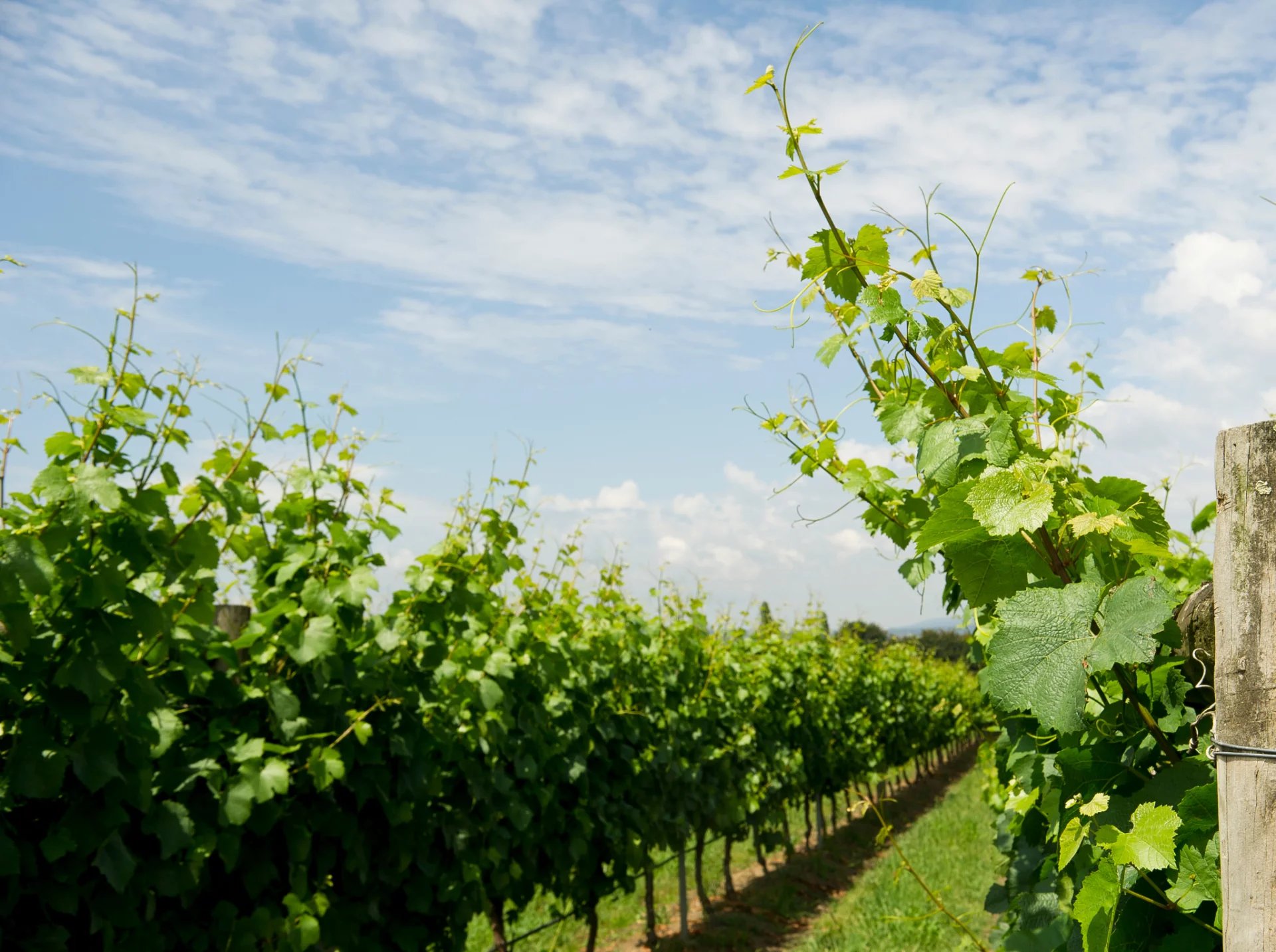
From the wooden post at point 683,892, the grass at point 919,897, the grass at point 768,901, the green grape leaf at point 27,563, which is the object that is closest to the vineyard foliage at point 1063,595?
the green grape leaf at point 27,563

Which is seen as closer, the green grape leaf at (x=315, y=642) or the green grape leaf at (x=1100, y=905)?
the green grape leaf at (x=1100, y=905)

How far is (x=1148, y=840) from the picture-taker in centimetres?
138

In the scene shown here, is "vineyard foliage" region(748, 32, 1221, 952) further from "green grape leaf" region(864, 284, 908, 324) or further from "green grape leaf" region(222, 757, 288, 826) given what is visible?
"green grape leaf" region(222, 757, 288, 826)

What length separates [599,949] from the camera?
782 centimetres

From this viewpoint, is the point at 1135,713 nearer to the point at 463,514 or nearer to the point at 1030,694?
the point at 1030,694

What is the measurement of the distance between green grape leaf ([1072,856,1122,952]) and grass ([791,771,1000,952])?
3.64 metres

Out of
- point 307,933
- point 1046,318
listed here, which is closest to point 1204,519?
point 1046,318

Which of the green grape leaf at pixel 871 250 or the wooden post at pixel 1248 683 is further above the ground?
the green grape leaf at pixel 871 250

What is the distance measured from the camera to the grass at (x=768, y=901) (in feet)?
25.1

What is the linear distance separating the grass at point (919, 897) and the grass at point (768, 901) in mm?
27

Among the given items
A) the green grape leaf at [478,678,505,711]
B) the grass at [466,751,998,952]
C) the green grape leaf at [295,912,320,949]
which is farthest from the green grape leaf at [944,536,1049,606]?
the grass at [466,751,998,952]

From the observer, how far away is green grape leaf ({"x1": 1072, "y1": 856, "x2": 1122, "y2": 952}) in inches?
58.0

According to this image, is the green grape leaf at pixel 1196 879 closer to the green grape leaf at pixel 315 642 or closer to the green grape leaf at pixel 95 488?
the green grape leaf at pixel 95 488

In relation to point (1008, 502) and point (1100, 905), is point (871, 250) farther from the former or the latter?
point (1100, 905)
